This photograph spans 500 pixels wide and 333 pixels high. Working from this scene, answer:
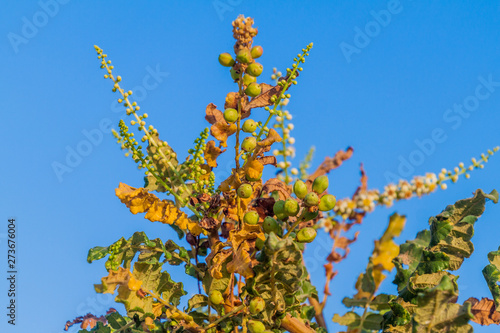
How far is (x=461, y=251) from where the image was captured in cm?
201

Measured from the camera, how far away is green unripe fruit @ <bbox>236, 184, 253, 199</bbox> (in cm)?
191

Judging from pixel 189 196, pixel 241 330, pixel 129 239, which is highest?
pixel 189 196

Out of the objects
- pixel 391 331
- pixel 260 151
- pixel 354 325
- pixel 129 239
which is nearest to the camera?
pixel 354 325

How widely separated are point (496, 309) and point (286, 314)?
0.81m

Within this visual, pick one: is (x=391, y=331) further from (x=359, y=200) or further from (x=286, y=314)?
(x=359, y=200)

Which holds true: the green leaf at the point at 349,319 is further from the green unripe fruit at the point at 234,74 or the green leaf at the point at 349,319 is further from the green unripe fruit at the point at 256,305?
the green unripe fruit at the point at 234,74

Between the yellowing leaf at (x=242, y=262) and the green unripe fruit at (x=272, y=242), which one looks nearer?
the green unripe fruit at (x=272, y=242)

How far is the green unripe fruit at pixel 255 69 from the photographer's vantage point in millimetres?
1958

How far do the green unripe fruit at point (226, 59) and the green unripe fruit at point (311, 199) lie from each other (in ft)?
1.88

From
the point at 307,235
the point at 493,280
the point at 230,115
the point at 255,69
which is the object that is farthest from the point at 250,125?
the point at 493,280

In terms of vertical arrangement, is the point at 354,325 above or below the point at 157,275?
below

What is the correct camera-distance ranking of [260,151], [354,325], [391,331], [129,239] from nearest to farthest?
[354,325]
[391,331]
[260,151]
[129,239]

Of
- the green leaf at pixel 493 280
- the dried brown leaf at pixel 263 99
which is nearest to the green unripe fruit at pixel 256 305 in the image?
the dried brown leaf at pixel 263 99

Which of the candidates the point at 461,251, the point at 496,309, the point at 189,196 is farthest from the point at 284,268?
the point at 496,309
